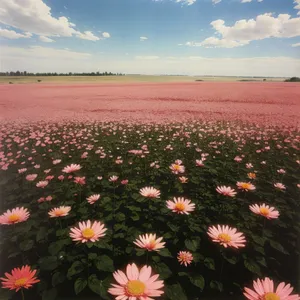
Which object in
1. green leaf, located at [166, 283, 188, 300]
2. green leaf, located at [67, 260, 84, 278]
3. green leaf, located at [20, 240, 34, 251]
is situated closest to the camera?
green leaf, located at [166, 283, 188, 300]

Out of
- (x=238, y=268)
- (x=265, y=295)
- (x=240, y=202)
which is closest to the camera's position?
(x=265, y=295)

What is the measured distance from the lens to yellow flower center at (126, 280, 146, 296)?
0.92 metres

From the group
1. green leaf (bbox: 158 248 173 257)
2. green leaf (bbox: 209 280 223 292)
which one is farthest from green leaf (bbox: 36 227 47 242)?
green leaf (bbox: 209 280 223 292)

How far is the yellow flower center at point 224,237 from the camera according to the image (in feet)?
4.25

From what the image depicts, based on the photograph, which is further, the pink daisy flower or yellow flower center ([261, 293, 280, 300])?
the pink daisy flower

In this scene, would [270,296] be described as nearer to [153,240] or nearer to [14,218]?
[153,240]

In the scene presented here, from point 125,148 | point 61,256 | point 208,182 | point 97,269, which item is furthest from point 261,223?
point 125,148

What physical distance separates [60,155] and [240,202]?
139 inches

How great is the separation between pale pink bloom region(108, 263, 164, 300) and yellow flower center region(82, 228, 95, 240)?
1.14ft

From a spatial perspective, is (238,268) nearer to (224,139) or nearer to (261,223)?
(261,223)

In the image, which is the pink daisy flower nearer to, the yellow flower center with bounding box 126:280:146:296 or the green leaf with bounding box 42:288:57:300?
the green leaf with bounding box 42:288:57:300

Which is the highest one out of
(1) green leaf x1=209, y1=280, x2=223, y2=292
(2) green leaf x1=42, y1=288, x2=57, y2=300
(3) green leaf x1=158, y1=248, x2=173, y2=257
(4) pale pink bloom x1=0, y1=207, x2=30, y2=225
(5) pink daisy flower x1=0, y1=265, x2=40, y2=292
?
(4) pale pink bloom x1=0, y1=207, x2=30, y2=225

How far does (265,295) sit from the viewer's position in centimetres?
94

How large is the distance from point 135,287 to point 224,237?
66 cm
